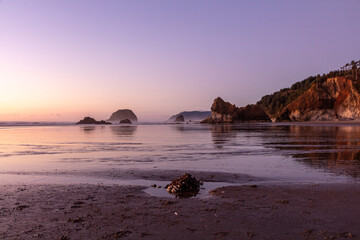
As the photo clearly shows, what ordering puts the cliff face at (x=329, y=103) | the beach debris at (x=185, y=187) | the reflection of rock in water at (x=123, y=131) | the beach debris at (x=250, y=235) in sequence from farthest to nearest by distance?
the cliff face at (x=329, y=103) → the reflection of rock in water at (x=123, y=131) → the beach debris at (x=185, y=187) → the beach debris at (x=250, y=235)

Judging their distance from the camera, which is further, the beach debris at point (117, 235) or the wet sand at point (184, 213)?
the wet sand at point (184, 213)

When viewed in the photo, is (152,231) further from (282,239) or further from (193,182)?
(193,182)

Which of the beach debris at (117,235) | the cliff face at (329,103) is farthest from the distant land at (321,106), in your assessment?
the beach debris at (117,235)

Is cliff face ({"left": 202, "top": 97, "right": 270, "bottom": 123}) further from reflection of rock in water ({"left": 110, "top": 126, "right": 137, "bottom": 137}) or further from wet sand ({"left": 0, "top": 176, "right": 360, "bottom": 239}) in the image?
wet sand ({"left": 0, "top": 176, "right": 360, "bottom": 239})

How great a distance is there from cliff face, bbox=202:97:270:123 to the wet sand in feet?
521

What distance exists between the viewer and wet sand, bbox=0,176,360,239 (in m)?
5.78

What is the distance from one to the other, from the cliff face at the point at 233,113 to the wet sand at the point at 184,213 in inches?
6250

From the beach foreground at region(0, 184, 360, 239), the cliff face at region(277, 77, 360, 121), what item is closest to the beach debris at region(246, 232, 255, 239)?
the beach foreground at region(0, 184, 360, 239)

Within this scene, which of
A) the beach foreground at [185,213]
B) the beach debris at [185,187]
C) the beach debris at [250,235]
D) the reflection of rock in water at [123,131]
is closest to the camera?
the beach debris at [250,235]

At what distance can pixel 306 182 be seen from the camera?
10.6 meters

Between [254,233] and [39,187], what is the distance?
26.6 ft

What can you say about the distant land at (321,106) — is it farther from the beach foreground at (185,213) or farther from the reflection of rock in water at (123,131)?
the beach foreground at (185,213)

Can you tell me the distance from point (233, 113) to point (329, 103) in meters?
54.5

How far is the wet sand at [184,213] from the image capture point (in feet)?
19.0
